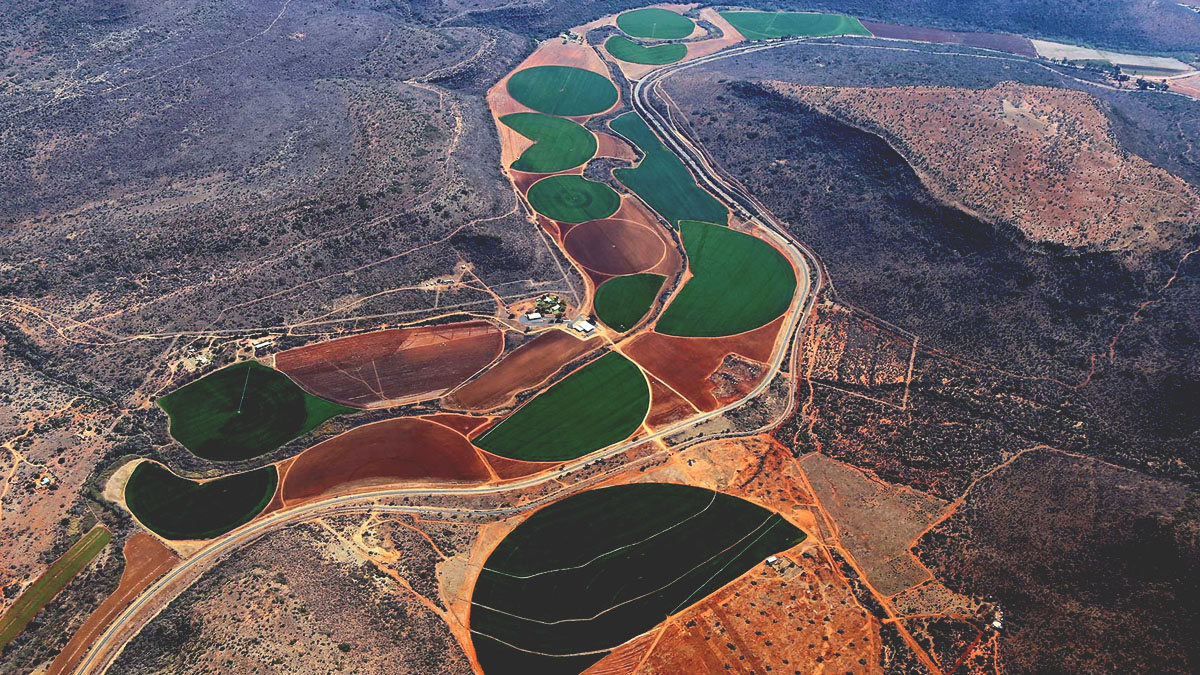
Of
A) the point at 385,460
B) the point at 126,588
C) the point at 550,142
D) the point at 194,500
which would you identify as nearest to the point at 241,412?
the point at 194,500

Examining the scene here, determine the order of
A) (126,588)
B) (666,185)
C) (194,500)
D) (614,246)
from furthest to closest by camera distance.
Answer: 1. (666,185)
2. (614,246)
3. (194,500)
4. (126,588)

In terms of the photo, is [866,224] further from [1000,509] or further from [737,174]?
[1000,509]

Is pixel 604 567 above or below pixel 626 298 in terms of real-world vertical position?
below

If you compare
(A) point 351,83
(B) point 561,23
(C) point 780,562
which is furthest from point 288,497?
(B) point 561,23

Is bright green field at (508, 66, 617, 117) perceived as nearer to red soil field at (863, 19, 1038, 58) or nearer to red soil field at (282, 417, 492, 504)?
red soil field at (863, 19, 1038, 58)

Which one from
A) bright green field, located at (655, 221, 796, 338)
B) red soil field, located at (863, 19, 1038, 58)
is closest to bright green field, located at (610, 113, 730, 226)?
bright green field, located at (655, 221, 796, 338)

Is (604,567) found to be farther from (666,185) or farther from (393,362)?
(666,185)
